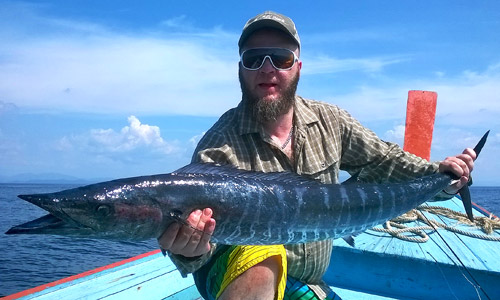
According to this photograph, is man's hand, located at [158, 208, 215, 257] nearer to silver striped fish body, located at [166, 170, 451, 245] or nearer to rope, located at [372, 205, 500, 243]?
silver striped fish body, located at [166, 170, 451, 245]

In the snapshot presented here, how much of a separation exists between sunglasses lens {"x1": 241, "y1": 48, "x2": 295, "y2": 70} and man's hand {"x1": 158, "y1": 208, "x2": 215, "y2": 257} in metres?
1.64

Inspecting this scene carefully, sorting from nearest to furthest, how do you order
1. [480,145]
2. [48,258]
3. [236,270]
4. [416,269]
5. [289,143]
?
[236,270] < [289,143] < [480,145] < [416,269] < [48,258]

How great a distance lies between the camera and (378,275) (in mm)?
5176

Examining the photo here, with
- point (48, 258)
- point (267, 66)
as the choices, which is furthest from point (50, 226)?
point (48, 258)

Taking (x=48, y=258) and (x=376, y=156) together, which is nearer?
(x=376, y=156)

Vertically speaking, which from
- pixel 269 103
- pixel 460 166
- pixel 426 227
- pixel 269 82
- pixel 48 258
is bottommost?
pixel 48 258

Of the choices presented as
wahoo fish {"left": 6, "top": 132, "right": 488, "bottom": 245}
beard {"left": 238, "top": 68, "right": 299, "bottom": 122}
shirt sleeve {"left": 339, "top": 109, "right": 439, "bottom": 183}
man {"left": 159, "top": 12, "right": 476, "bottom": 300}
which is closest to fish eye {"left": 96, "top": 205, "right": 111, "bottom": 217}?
wahoo fish {"left": 6, "top": 132, "right": 488, "bottom": 245}

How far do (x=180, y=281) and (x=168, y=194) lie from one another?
2672 mm

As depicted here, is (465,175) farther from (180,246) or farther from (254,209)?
(180,246)

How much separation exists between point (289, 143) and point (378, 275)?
237cm

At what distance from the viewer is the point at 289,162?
375 cm

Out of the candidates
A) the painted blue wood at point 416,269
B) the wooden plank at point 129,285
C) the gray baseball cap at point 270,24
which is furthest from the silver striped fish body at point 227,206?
the wooden plank at point 129,285

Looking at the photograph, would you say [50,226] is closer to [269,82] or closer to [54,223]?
[54,223]

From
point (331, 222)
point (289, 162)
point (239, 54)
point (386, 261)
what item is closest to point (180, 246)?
point (331, 222)
